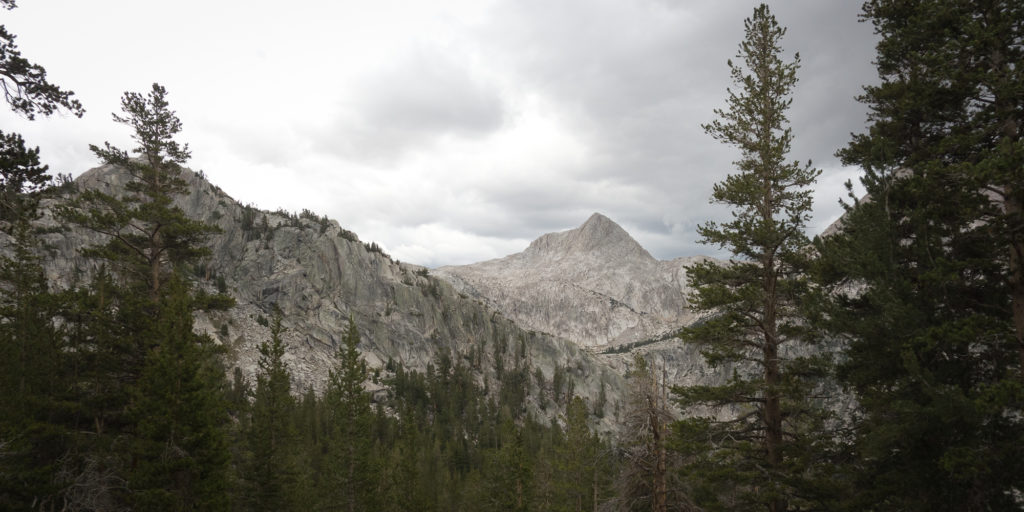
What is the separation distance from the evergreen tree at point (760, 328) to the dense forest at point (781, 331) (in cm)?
7

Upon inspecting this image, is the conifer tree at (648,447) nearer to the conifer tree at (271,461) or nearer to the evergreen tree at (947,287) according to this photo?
the evergreen tree at (947,287)

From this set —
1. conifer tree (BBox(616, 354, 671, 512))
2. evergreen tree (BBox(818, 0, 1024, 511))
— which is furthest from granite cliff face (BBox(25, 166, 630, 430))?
evergreen tree (BBox(818, 0, 1024, 511))

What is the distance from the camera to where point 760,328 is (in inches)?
559

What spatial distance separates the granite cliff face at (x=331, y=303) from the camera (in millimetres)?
121688

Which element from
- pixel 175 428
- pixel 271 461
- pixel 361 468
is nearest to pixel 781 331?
pixel 175 428

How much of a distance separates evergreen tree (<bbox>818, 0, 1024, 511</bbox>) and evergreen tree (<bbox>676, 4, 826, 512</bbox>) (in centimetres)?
141

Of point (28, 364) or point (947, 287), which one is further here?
point (28, 364)

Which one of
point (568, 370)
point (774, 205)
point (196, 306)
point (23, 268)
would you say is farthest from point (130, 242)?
point (568, 370)

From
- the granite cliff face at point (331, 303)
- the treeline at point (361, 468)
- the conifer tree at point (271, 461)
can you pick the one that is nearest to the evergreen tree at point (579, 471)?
the treeline at point (361, 468)

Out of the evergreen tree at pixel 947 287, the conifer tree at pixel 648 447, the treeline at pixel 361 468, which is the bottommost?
the treeline at pixel 361 468

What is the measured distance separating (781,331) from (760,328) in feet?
2.26

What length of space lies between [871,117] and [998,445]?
403 inches

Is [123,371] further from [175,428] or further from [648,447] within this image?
[648,447]

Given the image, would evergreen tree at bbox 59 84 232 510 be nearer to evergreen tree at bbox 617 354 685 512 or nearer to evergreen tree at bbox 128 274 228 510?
evergreen tree at bbox 128 274 228 510
